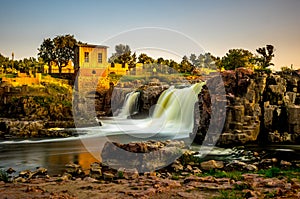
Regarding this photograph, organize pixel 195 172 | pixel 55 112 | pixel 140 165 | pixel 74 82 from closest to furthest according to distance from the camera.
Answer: pixel 195 172 → pixel 140 165 → pixel 55 112 → pixel 74 82

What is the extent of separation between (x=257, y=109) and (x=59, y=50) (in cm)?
5351

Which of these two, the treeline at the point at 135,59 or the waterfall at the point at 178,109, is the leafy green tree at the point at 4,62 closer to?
the treeline at the point at 135,59

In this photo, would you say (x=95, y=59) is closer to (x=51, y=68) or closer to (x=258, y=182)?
(x=51, y=68)

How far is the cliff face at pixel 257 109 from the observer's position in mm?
21906

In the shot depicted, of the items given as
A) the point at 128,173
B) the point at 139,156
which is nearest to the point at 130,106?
the point at 139,156

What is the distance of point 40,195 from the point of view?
1012cm

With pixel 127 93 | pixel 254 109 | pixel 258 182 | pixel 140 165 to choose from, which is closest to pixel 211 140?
pixel 254 109

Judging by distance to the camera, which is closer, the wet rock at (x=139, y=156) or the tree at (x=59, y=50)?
the wet rock at (x=139, y=156)

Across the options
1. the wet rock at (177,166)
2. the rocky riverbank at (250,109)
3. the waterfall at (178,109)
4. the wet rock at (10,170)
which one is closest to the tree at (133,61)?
the waterfall at (178,109)

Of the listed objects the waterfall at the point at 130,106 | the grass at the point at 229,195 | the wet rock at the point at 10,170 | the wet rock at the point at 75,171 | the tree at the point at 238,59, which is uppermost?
the tree at the point at 238,59

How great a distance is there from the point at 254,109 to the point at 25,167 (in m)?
14.5

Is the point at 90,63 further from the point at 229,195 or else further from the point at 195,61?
the point at 229,195

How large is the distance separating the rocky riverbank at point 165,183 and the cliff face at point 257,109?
21.7 feet

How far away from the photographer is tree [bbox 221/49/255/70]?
51234 millimetres
